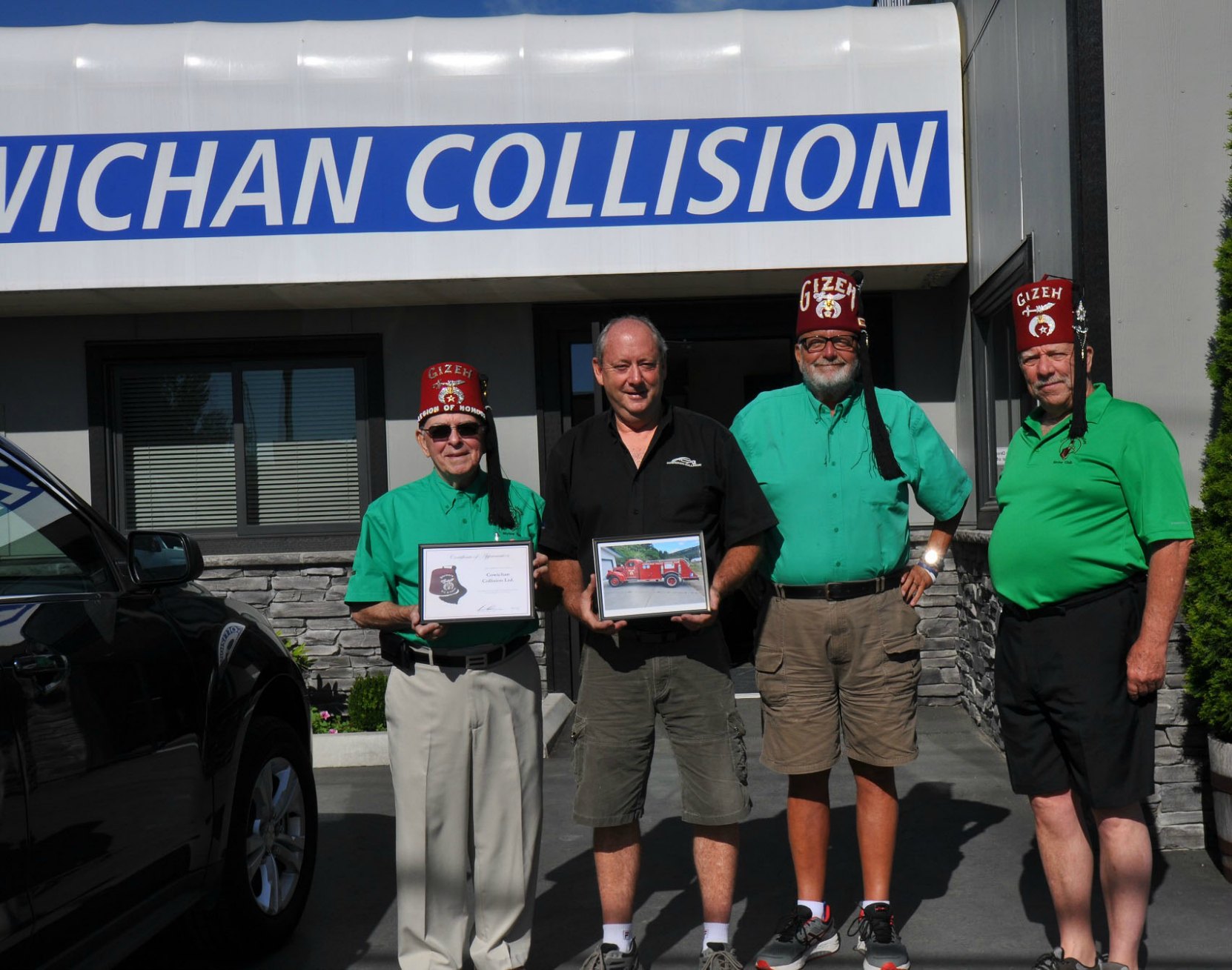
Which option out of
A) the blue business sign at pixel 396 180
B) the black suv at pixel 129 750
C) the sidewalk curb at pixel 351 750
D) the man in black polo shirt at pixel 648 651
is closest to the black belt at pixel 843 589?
the man in black polo shirt at pixel 648 651

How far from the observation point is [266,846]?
4.15 meters

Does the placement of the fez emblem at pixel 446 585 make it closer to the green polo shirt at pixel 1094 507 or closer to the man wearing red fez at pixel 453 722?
the man wearing red fez at pixel 453 722

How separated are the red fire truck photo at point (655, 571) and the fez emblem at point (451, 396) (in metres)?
0.70

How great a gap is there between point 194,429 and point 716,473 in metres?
6.11

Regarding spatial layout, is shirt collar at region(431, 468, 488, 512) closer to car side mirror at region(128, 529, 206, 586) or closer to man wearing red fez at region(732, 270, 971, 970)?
car side mirror at region(128, 529, 206, 586)

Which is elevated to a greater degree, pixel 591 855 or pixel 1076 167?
pixel 1076 167

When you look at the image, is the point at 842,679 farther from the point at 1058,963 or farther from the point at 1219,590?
the point at 1219,590

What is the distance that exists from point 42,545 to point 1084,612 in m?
2.95

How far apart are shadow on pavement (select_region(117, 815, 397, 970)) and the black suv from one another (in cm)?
13

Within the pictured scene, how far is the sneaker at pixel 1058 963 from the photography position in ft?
11.8

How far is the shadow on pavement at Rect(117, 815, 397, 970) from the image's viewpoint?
4160 millimetres

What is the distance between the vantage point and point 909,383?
8.57 m

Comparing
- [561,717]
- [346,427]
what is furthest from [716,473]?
[346,427]

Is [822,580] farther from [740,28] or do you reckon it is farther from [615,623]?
[740,28]
